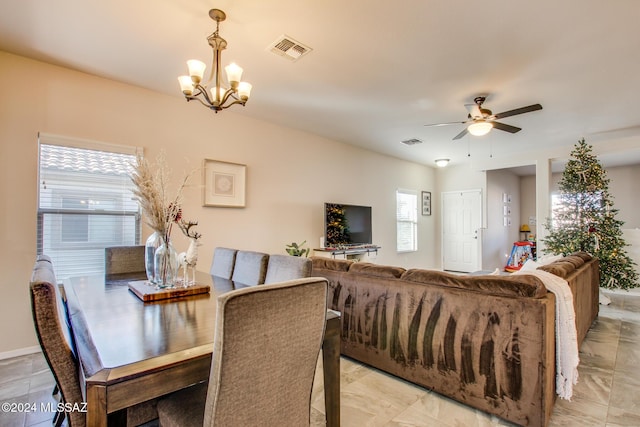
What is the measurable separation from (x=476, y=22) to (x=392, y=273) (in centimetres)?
194

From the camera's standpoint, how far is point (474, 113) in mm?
3686

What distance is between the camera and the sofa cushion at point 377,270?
235cm

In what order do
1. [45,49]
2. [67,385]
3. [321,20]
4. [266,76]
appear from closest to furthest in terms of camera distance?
[67,385] < [321,20] < [45,49] < [266,76]

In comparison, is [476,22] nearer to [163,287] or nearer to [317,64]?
[317,64]

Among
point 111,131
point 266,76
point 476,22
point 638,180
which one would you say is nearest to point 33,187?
point 111,131

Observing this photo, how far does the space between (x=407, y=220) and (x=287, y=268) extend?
559 cm

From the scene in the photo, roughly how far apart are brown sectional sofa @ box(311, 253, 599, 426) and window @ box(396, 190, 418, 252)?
430 cm

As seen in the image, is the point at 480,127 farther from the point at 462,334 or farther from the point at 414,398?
Result: the point at 414,398

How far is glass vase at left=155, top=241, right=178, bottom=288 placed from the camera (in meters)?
1.93

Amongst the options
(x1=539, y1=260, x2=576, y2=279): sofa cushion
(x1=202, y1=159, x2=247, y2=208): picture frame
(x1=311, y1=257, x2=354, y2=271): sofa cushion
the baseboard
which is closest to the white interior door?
(x1=539, y1=260, x2=576, y2=279): sofa cushion

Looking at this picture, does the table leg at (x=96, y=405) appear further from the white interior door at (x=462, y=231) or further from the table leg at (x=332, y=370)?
the white interior door at (x=462, y=231)

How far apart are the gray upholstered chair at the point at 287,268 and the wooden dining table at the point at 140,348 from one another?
0.39 meters

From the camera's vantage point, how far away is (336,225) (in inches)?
204

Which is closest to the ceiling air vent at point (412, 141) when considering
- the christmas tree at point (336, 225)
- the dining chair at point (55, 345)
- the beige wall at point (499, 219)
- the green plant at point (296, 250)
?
the christmas tree at point (336, 225)
